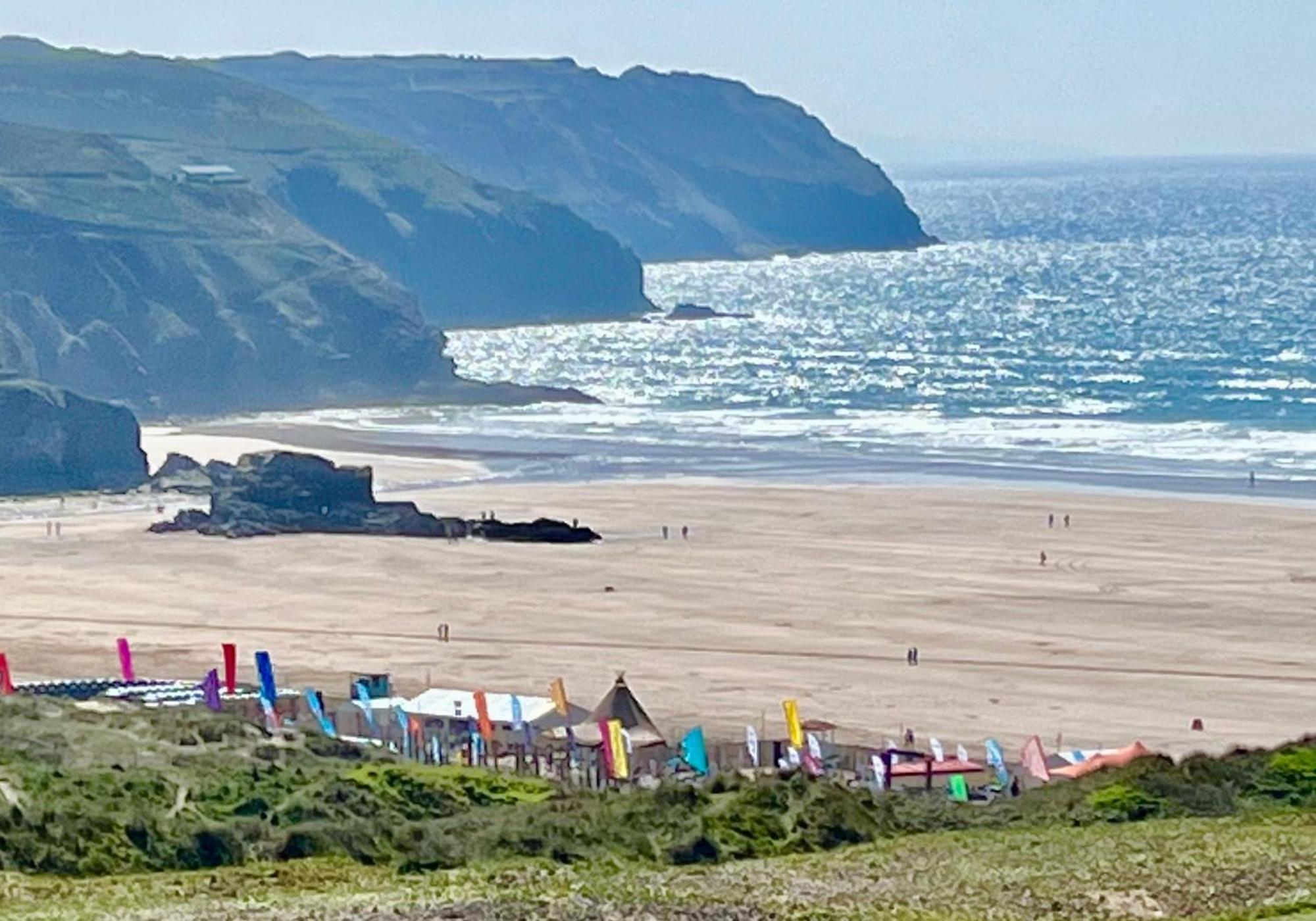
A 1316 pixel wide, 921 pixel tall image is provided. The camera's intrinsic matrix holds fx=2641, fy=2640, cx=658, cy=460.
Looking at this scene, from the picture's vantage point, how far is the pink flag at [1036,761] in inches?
1304

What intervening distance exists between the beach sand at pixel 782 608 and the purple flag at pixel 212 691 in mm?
4664

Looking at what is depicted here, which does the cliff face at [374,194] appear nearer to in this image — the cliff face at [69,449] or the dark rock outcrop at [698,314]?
the dark rock outcrop at [698,314]

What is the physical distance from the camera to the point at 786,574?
55781 millimetres

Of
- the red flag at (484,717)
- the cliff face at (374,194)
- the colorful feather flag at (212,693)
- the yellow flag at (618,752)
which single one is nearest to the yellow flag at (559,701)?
the red flag at (484,717)

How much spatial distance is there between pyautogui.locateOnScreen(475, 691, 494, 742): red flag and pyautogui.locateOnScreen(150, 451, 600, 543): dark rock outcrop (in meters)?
26.4

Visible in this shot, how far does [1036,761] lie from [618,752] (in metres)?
5.34

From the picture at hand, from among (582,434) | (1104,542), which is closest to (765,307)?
(582,434)

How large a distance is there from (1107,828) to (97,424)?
2397 inches

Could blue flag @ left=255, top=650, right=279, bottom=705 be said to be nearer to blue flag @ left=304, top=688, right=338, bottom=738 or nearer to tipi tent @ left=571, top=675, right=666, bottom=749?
blue flag @ left=304, top=688, right=338, bottom=738

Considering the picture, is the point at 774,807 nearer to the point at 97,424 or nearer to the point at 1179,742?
the point at 1179,742

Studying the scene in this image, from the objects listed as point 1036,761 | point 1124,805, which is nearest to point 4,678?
point 1036,761

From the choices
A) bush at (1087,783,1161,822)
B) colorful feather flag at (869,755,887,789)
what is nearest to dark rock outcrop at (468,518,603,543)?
colorful feather flag at (869,755,887,789)

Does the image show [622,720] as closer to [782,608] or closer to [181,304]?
[782,608]

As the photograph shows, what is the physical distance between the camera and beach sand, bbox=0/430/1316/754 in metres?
41.9
